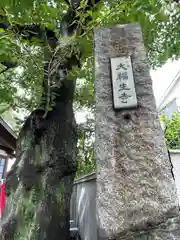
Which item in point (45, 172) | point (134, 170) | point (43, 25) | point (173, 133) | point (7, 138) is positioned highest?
point (43, 25)

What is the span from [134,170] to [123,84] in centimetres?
78

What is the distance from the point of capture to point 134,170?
1.34m

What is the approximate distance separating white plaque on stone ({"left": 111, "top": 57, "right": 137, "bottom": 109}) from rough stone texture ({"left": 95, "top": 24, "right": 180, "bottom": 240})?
0.05 meters

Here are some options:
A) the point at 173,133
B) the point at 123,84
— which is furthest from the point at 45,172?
the point at 173,133

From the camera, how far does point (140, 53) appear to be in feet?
6.11

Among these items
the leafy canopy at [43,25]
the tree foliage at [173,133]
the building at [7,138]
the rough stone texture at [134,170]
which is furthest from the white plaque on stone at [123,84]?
the building at [7,138]

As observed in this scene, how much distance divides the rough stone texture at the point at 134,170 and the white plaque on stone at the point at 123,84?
5 cm

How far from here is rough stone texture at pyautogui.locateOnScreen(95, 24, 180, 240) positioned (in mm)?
1188

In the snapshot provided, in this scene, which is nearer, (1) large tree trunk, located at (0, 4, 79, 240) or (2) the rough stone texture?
(2) the rough stone texture

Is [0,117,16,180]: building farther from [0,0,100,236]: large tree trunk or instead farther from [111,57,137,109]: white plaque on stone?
[111,57,137,109]: white plaque on stone

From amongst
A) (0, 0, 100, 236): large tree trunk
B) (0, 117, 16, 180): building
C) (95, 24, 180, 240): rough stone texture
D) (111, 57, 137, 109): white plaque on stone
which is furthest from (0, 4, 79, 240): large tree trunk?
(0, 117, 16, 180): building

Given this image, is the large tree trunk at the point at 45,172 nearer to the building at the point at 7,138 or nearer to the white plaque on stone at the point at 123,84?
the white plaque on stone at the point at 123,84

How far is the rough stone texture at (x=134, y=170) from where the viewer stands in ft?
3.90

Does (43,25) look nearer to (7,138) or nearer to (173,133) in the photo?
(173,133)
